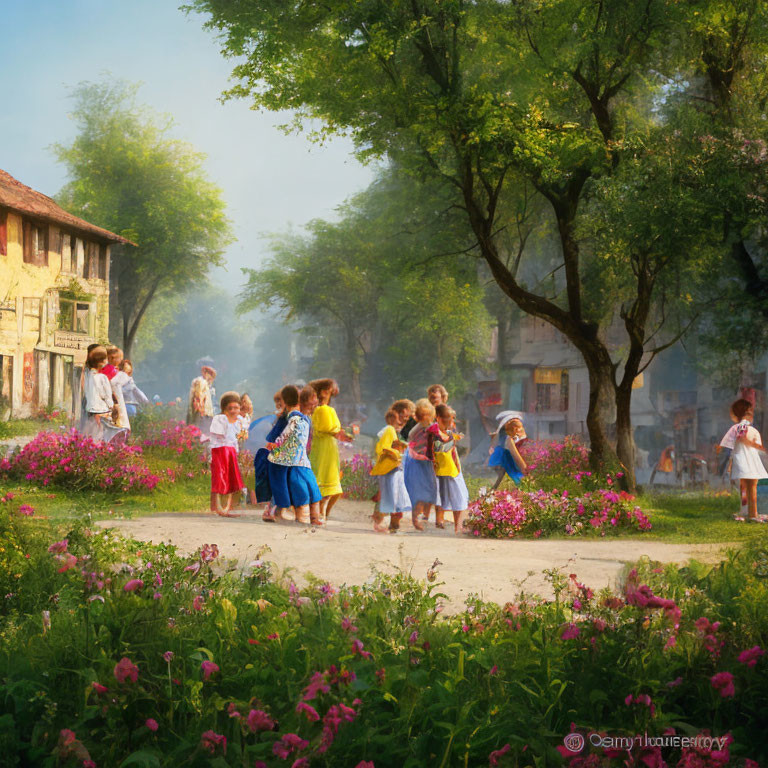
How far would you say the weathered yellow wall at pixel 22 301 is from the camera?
24547mm

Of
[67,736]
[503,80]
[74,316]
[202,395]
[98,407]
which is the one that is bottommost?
[67,736]

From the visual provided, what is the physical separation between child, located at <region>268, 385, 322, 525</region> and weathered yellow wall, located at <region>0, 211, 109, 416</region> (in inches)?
613

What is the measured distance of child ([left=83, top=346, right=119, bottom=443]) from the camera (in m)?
13.7

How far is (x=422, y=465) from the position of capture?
39.1 ft

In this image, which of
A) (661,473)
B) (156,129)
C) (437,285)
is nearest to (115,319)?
(156,129)

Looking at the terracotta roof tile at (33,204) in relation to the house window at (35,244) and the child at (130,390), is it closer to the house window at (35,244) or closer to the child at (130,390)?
the house window at (35,244)

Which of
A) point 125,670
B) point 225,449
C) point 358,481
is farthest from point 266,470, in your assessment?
point 125,670

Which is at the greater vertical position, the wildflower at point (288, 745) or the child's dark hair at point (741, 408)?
the child's dark hair at point (741, 408)

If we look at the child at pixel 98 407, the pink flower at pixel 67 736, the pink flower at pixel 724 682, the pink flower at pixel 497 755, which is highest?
the child at pixel 98 407

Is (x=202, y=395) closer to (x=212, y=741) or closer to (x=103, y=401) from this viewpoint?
(x=103, y=401)

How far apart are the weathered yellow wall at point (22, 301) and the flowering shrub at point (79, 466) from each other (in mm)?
11398

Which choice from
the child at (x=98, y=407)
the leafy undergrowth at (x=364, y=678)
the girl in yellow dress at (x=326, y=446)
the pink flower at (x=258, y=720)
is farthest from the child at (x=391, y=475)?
the pink flower at (x=258, y=720)

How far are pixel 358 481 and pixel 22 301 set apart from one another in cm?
1330

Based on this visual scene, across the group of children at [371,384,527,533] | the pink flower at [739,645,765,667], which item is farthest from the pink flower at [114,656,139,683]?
the group of children at [371,384,527,533]
